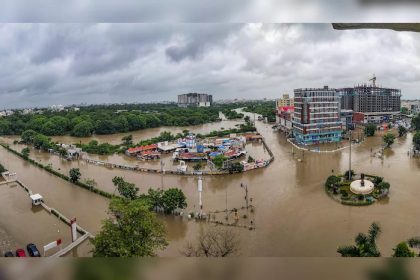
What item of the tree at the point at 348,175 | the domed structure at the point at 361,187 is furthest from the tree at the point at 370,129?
the domed structure at the point at 361,187

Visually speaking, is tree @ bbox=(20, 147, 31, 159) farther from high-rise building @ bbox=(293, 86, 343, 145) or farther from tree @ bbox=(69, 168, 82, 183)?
high-rise building @ bbox=(293, 86, 343, 145)

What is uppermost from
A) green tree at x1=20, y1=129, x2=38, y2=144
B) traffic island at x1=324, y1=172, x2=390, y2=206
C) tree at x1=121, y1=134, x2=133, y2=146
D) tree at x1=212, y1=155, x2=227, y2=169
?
green tree at x1=20, y1=129, x2=38, y2=144

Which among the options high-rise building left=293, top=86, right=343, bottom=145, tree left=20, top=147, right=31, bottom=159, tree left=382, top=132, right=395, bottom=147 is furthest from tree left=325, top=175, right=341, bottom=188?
tree left=20, top=147, right=31, bottom=159

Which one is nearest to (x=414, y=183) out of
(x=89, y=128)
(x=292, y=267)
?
(x=89, y=128)

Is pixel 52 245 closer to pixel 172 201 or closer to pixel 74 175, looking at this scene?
pixel 172 201

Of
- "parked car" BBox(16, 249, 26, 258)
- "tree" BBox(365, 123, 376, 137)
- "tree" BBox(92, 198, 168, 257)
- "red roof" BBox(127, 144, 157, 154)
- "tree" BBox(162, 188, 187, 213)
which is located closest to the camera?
"tree" BBox(92, 198, 168, 257)

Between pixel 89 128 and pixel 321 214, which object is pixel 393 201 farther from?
pixel 89 128

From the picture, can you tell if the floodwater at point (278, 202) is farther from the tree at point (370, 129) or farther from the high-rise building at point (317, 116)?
the tree at point (370, 129)
